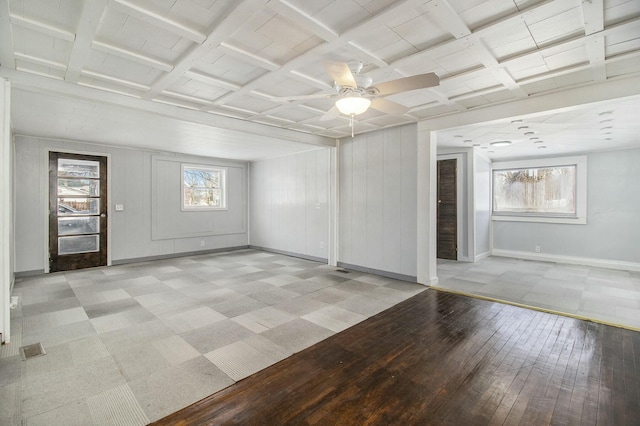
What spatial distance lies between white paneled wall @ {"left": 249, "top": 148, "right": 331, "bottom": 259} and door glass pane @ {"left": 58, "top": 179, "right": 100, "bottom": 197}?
373 cm

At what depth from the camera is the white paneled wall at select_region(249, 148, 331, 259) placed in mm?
6902

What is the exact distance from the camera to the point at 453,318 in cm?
360

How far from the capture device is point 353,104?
2.83m

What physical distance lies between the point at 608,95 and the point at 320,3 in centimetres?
336

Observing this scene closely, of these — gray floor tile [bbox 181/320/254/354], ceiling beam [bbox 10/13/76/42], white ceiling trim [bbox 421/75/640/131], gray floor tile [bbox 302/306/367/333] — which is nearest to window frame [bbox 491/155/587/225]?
white ceiling trim [bbox 421/75/640/131]

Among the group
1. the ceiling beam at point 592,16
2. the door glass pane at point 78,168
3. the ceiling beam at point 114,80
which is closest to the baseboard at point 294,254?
the door glass pane at point 78,168

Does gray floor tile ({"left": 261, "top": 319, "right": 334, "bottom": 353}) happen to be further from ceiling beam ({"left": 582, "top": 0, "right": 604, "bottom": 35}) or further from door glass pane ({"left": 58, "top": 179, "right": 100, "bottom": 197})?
door glass pane ({"left": 58, "top": 179, "right": 100, "bottom": 197})

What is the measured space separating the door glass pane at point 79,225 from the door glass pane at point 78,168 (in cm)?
87

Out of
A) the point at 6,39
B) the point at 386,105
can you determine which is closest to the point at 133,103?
the point at 6,39

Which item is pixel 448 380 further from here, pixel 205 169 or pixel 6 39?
pixel 205 169

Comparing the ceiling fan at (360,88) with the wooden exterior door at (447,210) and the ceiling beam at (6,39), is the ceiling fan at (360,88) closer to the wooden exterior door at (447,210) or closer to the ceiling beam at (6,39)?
the ceiling beam at (6,39)

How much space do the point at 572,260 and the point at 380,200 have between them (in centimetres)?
496

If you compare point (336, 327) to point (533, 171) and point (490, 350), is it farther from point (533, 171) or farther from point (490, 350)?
point (533, 171)

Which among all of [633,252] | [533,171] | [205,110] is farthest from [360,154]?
[633,252]
